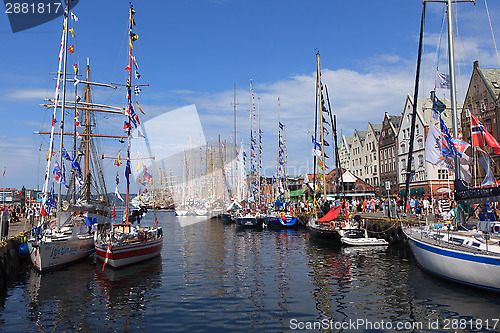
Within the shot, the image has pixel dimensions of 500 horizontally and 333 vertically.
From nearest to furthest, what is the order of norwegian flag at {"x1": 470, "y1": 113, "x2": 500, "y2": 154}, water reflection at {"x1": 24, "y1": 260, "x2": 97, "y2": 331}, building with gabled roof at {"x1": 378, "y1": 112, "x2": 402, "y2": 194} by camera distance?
1. water reflection at {"x1": 24, "y1": 260, "x2": 97, "y2": 331}
2. norwegian flag at {"x1": 470, "y1": 113, "x2": 500, "y2": 154}
3. building with gabled roof at {"x1": 378, "y1": 112, "x2": 402, "y2": 194}

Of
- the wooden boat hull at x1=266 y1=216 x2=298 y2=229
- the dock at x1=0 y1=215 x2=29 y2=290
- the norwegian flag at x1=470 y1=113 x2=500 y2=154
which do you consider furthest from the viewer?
the wooden boat hull at x1=266 y1=216 x2=298 y2=229

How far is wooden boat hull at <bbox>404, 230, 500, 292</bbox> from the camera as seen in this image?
1512 centimetres

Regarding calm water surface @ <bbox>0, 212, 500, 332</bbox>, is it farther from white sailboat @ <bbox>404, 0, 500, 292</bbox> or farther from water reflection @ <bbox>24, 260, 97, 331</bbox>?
white sailboat @ <bbox>404, 0, 500, 292</bbox>

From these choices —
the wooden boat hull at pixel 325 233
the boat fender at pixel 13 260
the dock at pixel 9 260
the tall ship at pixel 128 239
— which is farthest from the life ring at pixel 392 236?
the boat fender at pixel 13 260

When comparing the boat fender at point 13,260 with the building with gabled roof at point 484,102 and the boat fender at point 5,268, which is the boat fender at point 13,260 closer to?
the boat fender at point 5,268

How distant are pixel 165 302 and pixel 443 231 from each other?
15.5m

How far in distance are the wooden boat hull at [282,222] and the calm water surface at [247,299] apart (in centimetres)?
2776

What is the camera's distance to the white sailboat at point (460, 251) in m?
15.3

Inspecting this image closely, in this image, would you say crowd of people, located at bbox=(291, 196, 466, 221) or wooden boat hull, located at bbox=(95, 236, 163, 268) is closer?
wooden boat hull, located at bbox=(95, 236, 163, 268)

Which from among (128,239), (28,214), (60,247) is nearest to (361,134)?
(28,214)

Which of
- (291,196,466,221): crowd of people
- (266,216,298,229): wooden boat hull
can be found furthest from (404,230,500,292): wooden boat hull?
(266,216,298,229): wooden boat hull

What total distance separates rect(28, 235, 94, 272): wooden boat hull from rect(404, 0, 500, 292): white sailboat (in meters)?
22.4

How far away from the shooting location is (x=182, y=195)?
129625mm

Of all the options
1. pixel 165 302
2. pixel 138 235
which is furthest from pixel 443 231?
pixel 138 235
